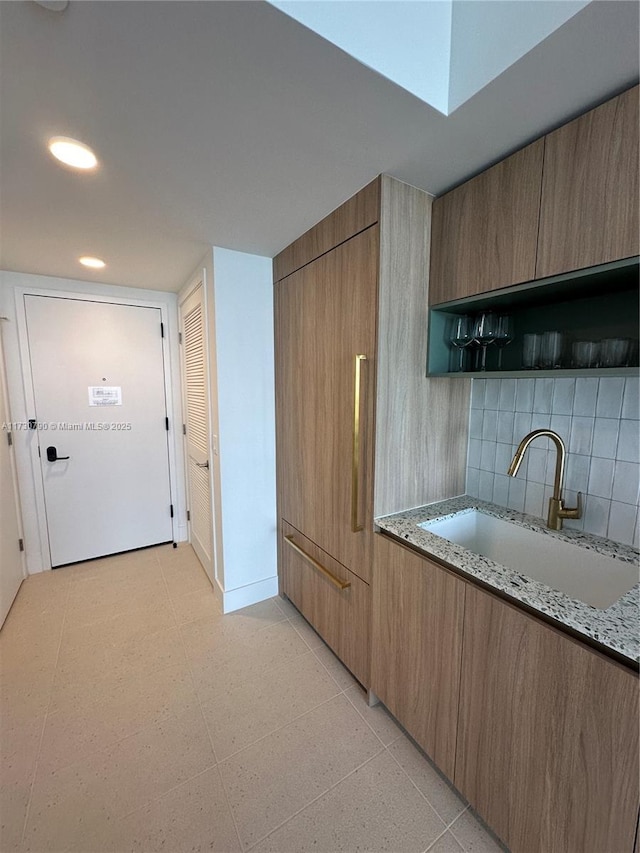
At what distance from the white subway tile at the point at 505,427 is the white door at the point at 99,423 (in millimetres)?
2644

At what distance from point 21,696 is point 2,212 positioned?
229 cm

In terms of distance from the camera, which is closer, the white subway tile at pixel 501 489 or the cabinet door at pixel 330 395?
the cabinet door at pixel 330 395

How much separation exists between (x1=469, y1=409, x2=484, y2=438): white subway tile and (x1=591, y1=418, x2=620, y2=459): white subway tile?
0.48 meters

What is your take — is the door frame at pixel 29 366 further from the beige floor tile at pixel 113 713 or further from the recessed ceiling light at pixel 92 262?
the beige floor tile at pixel 113 713

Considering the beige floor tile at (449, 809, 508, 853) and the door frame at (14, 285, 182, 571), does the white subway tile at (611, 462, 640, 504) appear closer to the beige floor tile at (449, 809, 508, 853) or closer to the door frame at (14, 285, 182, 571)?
the beige floor tile at (449, 809, 508, 853)

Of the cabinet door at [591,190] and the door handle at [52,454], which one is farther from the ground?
the cabinet door at [591,190]

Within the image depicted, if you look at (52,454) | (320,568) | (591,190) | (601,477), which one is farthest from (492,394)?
(52,454)

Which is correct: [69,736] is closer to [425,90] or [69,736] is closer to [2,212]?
[2,212]

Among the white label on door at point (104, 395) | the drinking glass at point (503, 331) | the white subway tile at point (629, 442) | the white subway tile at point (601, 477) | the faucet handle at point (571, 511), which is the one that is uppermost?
the drinking glass at point (503, 331)

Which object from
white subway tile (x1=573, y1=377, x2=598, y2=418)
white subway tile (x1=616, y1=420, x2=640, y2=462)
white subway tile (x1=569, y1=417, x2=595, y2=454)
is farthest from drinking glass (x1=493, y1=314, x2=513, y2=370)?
white subway tile (x1=616, y1=420, x2=640, y2=462)

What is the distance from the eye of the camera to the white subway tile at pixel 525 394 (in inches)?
60.2

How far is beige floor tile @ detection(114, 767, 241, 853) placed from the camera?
3.69 feet

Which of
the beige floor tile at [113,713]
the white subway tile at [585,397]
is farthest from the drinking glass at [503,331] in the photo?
the beige floor tile at [113,713]

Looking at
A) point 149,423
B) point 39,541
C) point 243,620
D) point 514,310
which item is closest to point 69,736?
point 243,620
